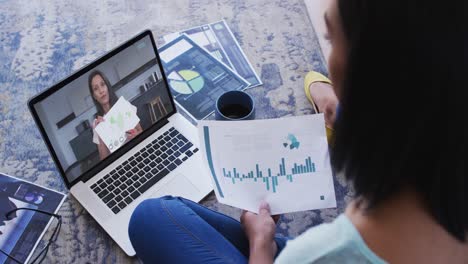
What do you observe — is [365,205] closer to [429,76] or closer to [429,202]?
[429,202]

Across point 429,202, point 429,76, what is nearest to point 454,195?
point 429,202

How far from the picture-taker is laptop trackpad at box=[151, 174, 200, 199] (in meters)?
1.00

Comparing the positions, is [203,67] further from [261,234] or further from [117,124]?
[261,234]

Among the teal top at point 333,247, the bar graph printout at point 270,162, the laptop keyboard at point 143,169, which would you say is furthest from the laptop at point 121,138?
the teal top at point 333,247

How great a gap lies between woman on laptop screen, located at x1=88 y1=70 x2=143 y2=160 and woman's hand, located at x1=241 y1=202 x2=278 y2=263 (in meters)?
0.33

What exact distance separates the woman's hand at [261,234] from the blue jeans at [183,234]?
23mm

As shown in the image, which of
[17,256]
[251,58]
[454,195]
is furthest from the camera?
[251,58]

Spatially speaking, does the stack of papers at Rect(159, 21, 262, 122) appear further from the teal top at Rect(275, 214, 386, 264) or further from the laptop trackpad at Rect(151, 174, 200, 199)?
the teal top at Rect(275, 214, 386, 264)

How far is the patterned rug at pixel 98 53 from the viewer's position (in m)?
1.03

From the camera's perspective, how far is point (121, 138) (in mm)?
1018

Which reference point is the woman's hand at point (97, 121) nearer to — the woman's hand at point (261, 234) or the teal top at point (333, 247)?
the woman's hand at point (261, 234)

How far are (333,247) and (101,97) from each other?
1.90 ft

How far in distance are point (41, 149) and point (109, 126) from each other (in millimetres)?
233

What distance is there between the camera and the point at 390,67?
18.5 inches
